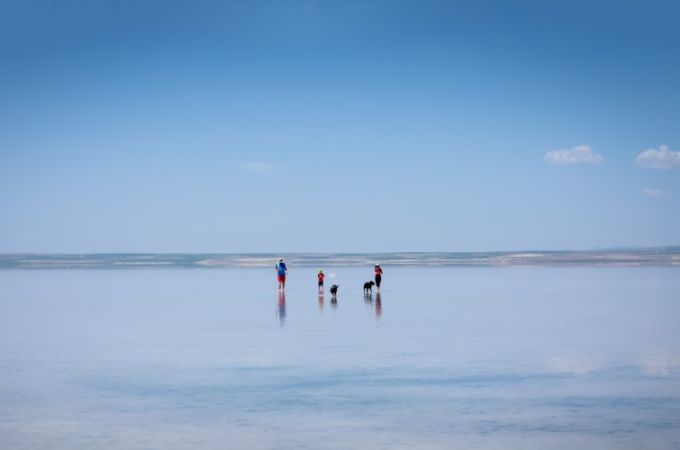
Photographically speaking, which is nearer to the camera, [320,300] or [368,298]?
[320,300]

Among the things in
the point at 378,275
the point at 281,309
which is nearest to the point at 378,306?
the point at 281,309

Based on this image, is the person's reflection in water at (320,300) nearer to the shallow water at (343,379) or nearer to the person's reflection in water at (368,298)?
the person's reflection in water at (368,298)

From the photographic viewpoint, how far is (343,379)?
46.1 feet

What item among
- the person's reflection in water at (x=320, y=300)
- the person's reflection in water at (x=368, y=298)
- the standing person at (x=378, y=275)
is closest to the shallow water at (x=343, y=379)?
the person's reflection in water at (x=320, y=300)

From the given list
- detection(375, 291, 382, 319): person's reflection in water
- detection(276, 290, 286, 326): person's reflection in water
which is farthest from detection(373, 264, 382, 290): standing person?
detection(276, 290, 286, 326): person's reflection in water

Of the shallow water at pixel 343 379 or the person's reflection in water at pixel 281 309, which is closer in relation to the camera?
the shallow water at pixel 343 379

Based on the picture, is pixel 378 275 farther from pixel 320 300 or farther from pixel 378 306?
pixel 378 306

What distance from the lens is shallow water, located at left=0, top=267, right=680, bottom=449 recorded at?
10312mm

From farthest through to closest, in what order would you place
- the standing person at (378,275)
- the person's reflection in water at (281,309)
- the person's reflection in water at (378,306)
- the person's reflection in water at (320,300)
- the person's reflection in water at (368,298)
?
the standing person at (378,275) < the person's reflection in water at (368,298) < the person's reflection in water at (320,300) < the person's reflection in water at (378,306) < the person's reflection in water at (281,309)

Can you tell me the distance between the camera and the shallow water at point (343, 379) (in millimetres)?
10312

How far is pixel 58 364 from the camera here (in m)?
16.1

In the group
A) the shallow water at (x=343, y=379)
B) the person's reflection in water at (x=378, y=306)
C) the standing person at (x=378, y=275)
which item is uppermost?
the standing person at (x=378, y=275)

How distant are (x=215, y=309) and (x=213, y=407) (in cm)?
1713

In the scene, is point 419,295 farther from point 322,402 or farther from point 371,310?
point 322,402
